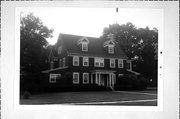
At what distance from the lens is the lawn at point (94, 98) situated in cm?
448

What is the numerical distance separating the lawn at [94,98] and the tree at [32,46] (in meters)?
0.68

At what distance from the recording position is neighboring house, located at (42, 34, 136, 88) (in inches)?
194

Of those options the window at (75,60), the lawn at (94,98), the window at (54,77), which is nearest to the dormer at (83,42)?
the window at (75,60)

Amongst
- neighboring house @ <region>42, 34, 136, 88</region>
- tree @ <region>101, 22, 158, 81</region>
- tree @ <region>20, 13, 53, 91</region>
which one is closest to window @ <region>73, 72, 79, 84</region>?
neighboring house @ <region>42, 34, 136, 88</region>

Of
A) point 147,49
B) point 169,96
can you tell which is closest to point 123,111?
point 169,96

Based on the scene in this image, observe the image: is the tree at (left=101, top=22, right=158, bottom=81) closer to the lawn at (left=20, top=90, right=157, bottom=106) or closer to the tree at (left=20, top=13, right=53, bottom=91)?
the lawn at (left=20, top=90, right=157, bottom=106)

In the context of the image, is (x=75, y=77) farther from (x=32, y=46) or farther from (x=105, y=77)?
(x=32, y=46)

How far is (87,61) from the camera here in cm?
493

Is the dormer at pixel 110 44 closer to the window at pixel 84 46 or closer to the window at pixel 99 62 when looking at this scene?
the window at pixel 99 62

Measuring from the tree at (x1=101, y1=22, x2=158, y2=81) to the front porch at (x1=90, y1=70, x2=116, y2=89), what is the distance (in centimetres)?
55

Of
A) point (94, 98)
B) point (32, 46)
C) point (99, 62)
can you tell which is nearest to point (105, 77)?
point (99, 62)

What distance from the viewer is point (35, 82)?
509 centimetres

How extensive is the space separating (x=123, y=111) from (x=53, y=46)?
89.0 inches

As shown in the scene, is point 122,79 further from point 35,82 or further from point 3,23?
point 3,23
